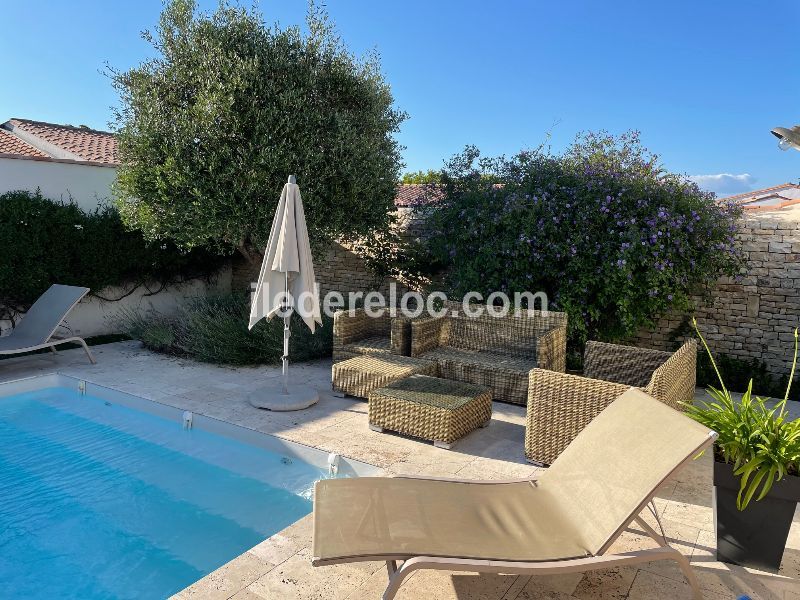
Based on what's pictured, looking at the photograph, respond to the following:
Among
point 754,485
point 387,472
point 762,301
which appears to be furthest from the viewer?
point 762,301

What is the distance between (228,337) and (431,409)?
14.1ft

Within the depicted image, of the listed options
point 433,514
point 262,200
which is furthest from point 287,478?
point 262,200

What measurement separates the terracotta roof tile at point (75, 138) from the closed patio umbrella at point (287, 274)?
7.93 m

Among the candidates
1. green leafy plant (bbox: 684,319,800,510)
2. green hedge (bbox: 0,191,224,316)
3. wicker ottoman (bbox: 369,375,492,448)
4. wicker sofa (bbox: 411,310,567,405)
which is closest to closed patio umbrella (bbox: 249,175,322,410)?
wicker ottoman (bbox: 369,375,492,448)

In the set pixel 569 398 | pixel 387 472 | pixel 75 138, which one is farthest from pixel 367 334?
pixel 75 138

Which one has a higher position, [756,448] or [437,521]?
[756,448]

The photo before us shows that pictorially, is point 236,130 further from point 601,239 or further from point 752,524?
point 752,524

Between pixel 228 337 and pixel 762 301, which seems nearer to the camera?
Answer: pixel 762 301

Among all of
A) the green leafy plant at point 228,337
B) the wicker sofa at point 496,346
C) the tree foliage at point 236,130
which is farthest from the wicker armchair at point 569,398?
the tree foliage at point 236,130

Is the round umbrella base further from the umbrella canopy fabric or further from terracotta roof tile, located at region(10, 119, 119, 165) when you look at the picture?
terracotta roof tile, located at region(10, 119, 119, 165)

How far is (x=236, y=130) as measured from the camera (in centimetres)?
830

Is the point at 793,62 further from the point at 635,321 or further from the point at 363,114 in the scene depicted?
the point at 363,114

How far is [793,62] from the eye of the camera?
10.3m

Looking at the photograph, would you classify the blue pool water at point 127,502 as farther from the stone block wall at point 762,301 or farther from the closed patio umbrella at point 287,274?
the stone block wall at point 762,301
